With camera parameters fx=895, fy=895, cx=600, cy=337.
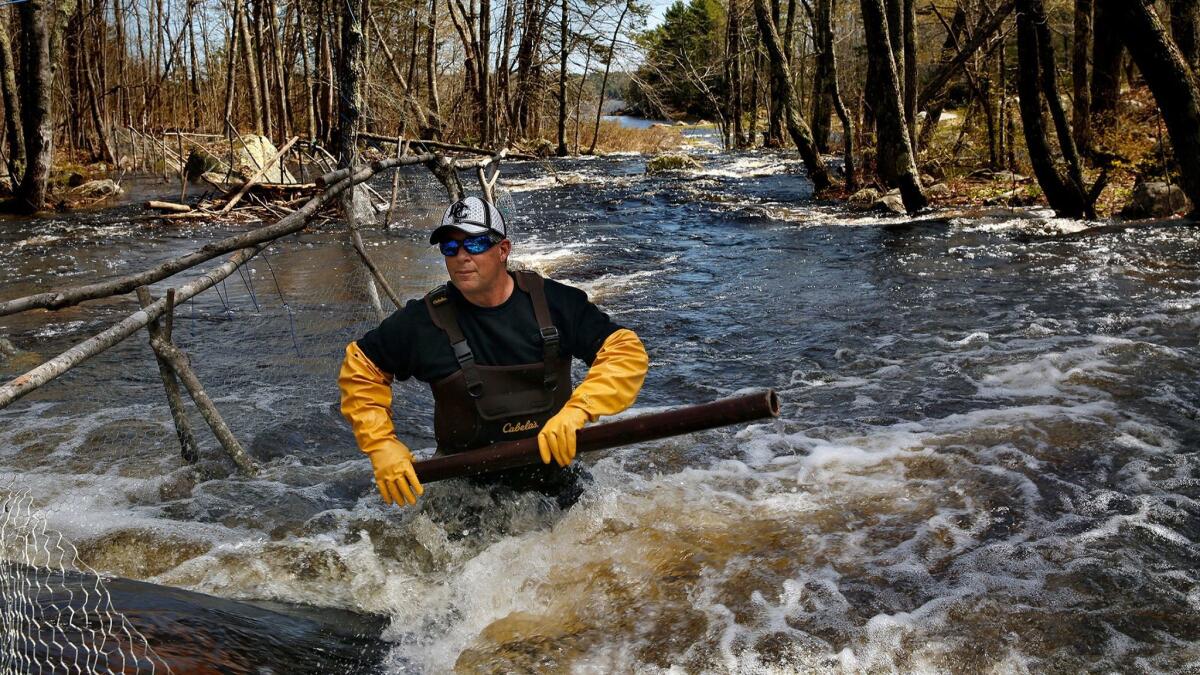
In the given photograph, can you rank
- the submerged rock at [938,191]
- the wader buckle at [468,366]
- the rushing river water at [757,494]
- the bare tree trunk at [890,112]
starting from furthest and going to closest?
the submerged rock at [938,191] < the bare tree trunk at [890,112] < the wader buckle at [468,366] < the rushing river water at [757,494]

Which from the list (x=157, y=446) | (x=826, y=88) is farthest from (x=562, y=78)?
(x=157, y=446)

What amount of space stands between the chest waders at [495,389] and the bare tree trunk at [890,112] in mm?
12629

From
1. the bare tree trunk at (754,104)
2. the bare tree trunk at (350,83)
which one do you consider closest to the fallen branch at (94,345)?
the bare tree trunk at (350,83)

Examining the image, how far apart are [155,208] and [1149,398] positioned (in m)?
14.5

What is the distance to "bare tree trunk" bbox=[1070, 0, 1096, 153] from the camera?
15852 millimetres

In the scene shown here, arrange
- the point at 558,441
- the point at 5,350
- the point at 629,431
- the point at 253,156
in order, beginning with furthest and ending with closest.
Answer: the point at 253,156 → the point at 5,350 → the point at 558,441 → the point at 629,431

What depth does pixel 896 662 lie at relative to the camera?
3393 millimetres

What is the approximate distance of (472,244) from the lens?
3.66m

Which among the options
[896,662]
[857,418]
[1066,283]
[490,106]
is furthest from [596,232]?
[490,106]

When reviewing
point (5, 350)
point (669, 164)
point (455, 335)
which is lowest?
point (5, 350)

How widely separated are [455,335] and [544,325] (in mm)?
377

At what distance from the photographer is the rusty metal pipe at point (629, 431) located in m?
2.77

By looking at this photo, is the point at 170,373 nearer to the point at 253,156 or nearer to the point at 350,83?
the point at 350,83

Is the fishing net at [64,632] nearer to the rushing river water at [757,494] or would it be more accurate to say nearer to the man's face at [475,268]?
the rushing river water at [757,494]
